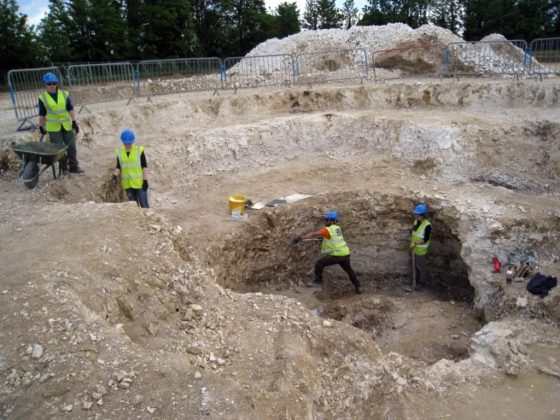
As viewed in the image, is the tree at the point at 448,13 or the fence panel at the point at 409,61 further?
the tree at the point at 448,13

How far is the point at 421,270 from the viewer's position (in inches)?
438

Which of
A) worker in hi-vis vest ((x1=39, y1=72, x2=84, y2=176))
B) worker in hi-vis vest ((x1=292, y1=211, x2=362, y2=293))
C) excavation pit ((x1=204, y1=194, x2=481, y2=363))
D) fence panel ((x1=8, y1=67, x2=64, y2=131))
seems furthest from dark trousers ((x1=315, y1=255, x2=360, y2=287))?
fence panel ((x1=8, y1=67, x2=64, y2=131))

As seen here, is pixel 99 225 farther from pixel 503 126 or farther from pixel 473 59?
pixel 473 59

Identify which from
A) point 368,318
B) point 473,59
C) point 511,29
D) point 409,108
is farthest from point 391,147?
point 511,29

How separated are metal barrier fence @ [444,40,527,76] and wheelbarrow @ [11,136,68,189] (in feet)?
42.0

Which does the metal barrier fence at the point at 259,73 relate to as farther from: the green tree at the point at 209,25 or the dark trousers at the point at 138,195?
the green tree at the point at 209,25

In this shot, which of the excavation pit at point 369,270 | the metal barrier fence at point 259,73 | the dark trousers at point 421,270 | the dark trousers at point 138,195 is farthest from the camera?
the metal barrier fence at point 259,73

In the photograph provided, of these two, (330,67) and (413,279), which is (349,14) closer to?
(330,67)

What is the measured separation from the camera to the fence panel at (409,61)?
1747 centimetres

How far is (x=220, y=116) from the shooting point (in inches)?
559

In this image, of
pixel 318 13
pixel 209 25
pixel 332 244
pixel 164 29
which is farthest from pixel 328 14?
pixel 332 244

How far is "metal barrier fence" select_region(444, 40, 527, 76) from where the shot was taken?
639 inches

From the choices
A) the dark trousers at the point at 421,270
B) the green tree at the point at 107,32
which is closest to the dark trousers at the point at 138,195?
the dark trousers at the point at 421,270

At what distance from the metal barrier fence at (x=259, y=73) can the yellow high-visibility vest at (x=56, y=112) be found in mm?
A: 8283
